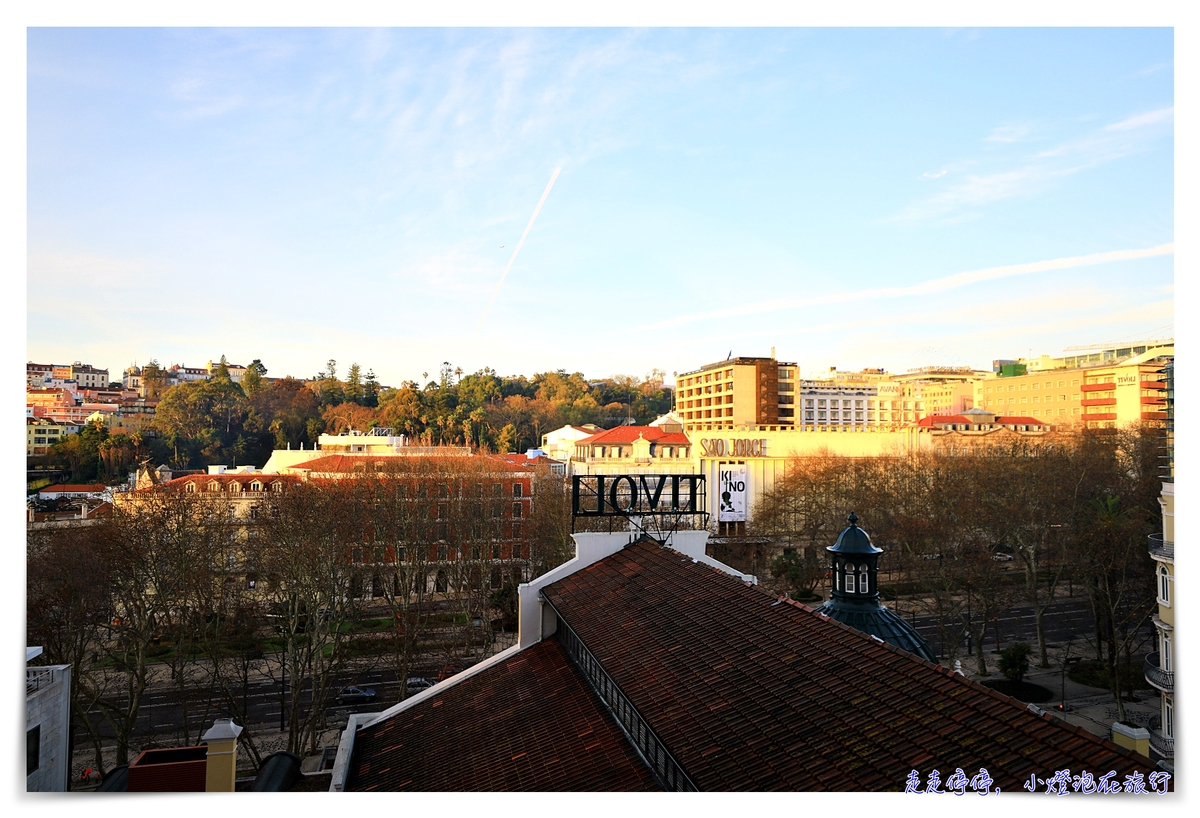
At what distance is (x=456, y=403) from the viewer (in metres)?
62.7

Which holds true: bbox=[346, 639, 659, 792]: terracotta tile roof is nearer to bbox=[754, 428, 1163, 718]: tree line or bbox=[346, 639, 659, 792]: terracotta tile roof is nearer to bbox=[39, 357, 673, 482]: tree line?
bbox=[754, 428, 1163, 718]: tree line

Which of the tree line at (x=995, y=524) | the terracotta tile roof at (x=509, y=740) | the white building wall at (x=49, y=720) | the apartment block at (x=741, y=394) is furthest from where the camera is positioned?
the apartment block at (x=741, y=394)

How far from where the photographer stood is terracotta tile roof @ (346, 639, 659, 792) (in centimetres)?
818

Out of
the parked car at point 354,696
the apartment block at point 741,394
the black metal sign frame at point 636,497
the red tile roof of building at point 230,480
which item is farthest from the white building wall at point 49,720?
the apartment block at point 741,394

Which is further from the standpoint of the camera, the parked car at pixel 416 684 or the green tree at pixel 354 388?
the green tree at pixel 354 388

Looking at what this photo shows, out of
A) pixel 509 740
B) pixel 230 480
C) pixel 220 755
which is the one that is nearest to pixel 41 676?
pixel 220 755

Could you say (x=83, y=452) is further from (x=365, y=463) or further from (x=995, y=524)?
(x=995, y=524)

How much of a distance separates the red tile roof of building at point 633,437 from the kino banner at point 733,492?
6.48 meters

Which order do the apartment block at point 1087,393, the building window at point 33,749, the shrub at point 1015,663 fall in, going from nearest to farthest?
the building window at point 33,749
the shrub at point 1015,663
the apartment block at point 1087,393

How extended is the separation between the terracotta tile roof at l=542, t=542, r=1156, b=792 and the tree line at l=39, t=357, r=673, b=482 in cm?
3456

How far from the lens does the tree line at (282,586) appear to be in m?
21.1

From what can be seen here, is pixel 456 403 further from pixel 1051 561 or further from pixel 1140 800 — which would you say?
pixel 1140 800

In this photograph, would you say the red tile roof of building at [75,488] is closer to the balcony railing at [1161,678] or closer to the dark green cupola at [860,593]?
the dark green cupola at [860,593]

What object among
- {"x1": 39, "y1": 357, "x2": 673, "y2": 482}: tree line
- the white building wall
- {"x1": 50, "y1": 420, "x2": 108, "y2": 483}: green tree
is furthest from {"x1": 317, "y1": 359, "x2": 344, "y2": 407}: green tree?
the white building wall
